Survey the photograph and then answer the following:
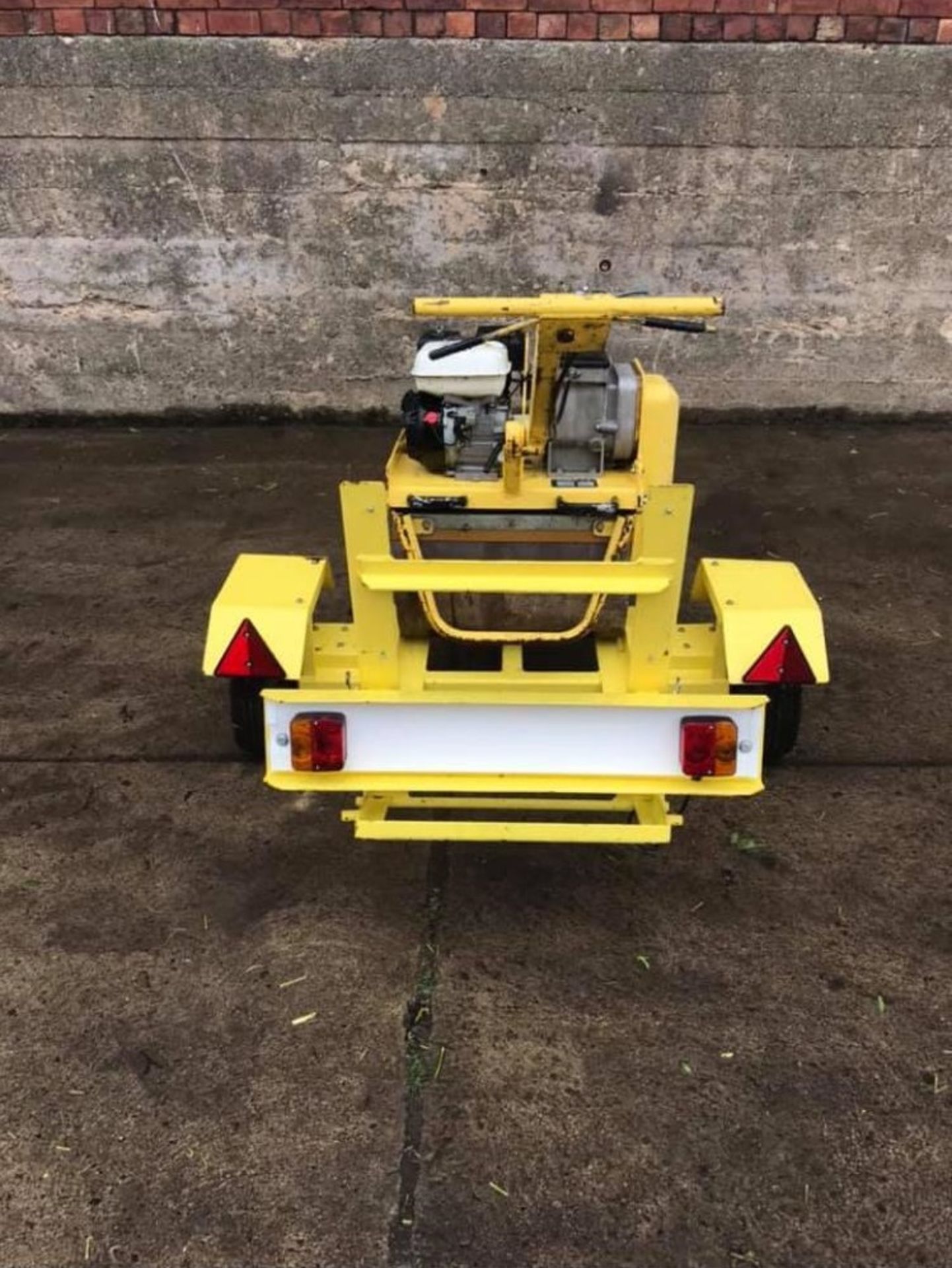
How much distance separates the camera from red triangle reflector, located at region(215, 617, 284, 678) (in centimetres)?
265

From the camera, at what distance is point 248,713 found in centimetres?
306

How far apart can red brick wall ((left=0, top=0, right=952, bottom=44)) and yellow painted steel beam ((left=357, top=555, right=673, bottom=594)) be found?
178 inches

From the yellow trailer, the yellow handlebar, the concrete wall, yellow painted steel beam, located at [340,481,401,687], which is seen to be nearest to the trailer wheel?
the yellow trailer

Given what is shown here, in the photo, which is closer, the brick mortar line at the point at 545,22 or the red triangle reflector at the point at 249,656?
the red triangle reflector at the point at 249,656

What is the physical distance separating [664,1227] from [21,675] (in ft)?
9.70

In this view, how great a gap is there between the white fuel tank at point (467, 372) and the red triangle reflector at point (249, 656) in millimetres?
795

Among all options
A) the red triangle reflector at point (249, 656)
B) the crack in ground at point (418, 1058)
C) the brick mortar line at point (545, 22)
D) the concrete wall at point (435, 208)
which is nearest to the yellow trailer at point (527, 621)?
the red triangle reflector at point (249, 656)

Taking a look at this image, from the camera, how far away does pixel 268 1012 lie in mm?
2391

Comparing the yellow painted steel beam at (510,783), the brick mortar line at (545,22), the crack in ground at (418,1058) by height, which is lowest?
the crack in ground at (418,1058)

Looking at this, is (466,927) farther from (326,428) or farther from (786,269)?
(786,269)

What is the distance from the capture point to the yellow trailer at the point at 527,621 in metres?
2.40

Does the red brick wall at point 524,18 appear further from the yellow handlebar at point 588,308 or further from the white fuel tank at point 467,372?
the white fuel tank at point 467,372

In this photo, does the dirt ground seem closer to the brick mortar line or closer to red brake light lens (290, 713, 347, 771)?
red brake light lens (290, 713, 347, 771)

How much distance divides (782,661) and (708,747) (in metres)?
0.39
